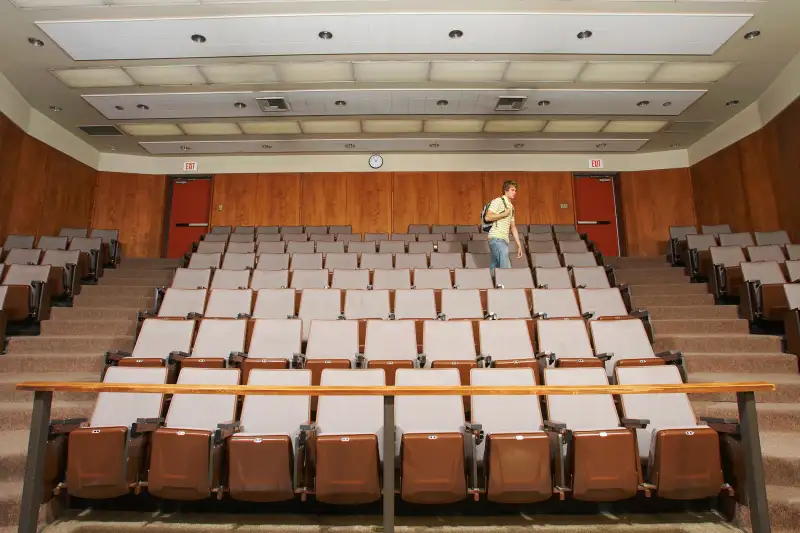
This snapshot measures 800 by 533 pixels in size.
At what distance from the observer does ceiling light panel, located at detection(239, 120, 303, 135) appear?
3.26 meters

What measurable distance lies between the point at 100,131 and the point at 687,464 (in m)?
3.89

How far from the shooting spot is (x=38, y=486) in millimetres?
880

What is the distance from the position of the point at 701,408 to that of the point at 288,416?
1.19m

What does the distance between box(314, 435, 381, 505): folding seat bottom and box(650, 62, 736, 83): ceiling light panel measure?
256cm

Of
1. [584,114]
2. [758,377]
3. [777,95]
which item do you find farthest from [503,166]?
[758,377]

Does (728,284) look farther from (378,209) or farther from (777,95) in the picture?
(378,209)

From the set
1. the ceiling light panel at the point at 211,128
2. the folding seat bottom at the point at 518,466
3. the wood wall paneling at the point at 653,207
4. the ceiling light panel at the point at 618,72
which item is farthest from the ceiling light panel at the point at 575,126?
the folding seat bottom at the point at 518,466

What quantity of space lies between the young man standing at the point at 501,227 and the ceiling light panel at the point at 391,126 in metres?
1.30

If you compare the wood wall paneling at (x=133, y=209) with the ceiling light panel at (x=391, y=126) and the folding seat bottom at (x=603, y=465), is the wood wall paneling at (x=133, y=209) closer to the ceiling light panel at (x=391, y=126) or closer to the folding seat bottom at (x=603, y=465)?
the ceiling light panel at (x=391, y=126)

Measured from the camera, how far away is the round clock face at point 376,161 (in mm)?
3912

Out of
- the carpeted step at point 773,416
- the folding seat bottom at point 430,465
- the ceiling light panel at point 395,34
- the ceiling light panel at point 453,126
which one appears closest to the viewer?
the folding seat bottom at point 430,465

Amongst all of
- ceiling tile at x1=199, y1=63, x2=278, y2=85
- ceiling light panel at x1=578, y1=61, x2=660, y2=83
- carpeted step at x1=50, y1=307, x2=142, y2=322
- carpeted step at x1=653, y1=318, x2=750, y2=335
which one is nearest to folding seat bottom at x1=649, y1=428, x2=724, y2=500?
carpeted step at x1=653, y1=318, x2=750, y2=335

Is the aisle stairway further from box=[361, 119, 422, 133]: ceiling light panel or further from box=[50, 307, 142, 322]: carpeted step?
box=[361, 119, 422, 133]: ceiling light panel

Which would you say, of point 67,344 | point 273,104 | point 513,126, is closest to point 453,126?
point 513,126
